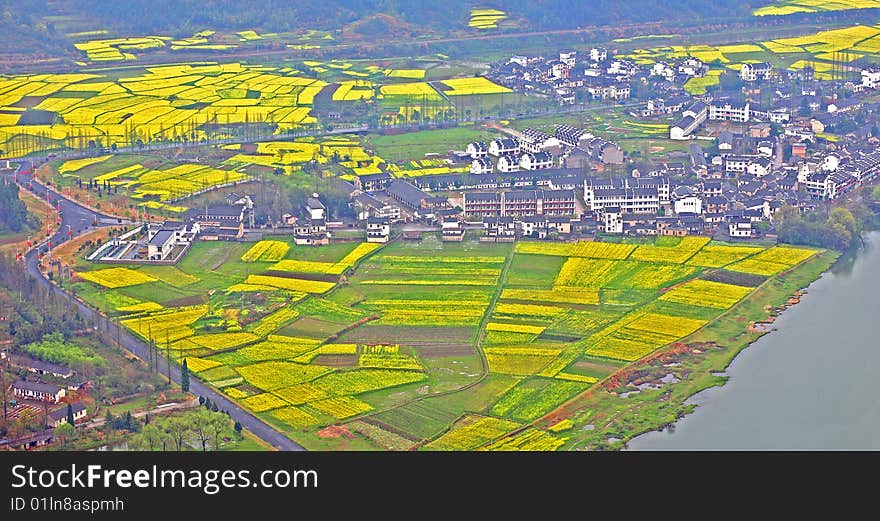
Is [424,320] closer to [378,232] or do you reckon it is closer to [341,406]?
[341,406]

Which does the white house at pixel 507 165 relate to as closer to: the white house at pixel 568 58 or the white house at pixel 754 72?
the white house at pixel 754 72

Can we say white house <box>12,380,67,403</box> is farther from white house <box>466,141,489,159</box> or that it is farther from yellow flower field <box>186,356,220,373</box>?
white house <box>466,141,489,159</box>

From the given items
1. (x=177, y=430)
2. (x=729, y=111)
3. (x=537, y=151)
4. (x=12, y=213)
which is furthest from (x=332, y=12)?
(x=177, y=430)

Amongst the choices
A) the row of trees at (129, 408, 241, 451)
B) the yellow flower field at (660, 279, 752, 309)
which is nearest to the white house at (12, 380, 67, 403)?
the row of trees at (129, 408, 241, 451)
